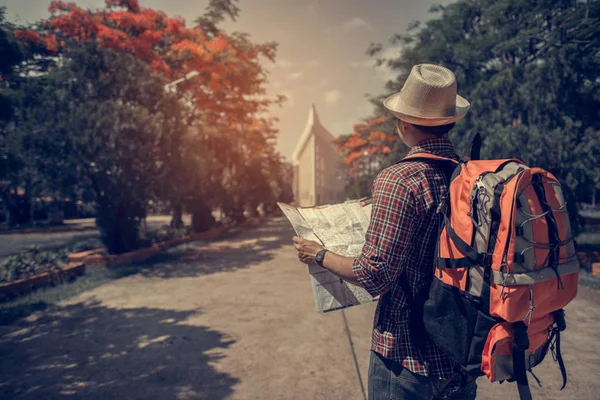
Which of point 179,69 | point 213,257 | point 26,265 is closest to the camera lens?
point 26,265

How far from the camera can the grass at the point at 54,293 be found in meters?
6.11

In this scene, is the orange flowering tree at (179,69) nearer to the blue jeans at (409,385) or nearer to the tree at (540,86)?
the tree at (540,86)

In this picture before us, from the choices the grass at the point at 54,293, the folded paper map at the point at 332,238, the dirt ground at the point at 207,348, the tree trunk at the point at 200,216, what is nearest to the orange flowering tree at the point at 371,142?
the tree trunk at the point at 200,216

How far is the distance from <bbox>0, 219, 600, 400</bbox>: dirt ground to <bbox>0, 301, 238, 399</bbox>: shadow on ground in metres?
0.01

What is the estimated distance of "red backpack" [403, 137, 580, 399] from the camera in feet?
4.30

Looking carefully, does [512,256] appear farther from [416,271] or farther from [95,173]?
[95,173]

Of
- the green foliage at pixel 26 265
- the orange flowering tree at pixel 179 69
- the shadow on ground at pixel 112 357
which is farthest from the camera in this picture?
the orange flowering tree at pixel 179 69

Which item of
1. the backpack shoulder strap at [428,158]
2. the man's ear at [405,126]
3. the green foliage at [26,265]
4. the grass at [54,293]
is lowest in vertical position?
the grass at [54,293]

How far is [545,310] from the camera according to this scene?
137cm

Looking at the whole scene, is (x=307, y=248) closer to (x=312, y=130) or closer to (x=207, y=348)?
(x=207, y=348)

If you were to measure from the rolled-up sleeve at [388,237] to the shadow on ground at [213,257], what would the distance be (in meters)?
7.95

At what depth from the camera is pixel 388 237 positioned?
1477mm

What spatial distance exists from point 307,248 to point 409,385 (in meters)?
0.67

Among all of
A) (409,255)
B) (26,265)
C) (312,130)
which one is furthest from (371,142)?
(312,130)
